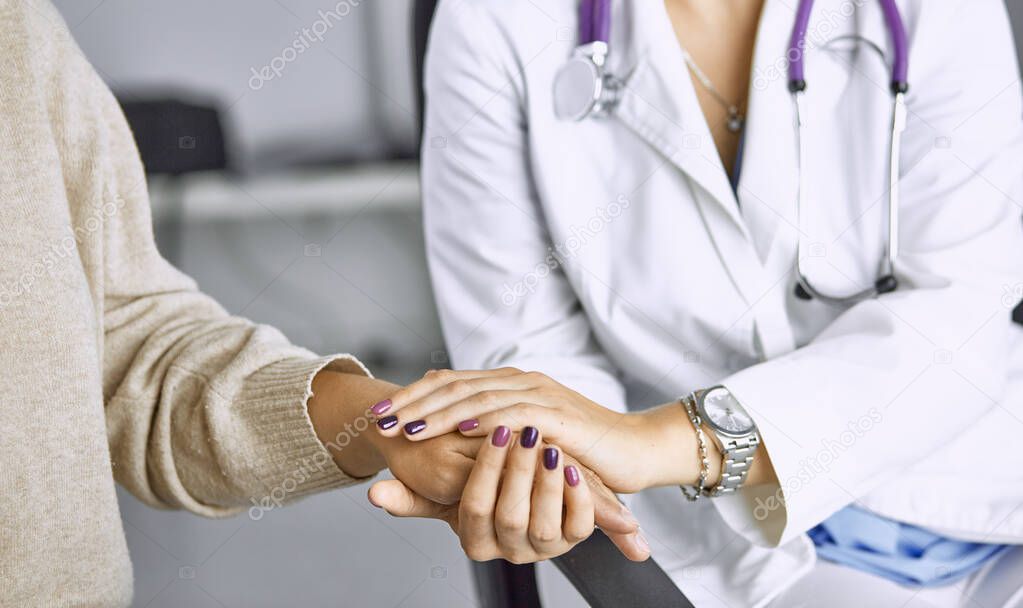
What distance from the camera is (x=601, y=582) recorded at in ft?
2.20

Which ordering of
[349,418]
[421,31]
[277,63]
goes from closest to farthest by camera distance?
[349,418] → [421,31] → [277,63]

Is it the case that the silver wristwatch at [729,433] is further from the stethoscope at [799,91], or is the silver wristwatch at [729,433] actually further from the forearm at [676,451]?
the stethoscope at [799,91]

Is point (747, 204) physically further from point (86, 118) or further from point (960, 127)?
point (86, 118)

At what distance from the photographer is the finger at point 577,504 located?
65 cm

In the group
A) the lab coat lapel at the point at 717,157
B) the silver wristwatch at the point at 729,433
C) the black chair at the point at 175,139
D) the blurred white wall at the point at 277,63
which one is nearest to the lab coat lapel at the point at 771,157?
the lab coat lapel at the point at 717,157

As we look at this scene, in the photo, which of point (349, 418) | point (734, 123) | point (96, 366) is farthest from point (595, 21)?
point (96, 366)

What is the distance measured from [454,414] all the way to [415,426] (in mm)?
33

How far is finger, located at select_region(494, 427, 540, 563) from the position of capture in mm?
651

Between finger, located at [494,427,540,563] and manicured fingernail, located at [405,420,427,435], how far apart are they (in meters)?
0.08

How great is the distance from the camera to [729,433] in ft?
2.74

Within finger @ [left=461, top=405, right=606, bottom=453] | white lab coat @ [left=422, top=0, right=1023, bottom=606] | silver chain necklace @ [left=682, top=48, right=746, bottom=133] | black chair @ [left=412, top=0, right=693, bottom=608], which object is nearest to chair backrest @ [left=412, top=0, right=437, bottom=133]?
white lab coat @ [left=422, top=0, right=1023, bottom=606]

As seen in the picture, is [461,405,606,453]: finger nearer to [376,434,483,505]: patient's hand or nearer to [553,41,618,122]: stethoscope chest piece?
[376,434,483,505]: patient's hand

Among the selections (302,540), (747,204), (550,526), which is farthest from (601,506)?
(302,540)

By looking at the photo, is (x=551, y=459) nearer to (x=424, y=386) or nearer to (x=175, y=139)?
(x=424, y=386)
